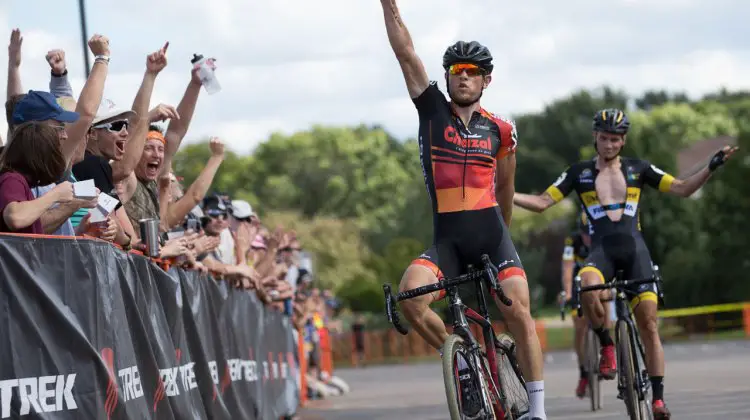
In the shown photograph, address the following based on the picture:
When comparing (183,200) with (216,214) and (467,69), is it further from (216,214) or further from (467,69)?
(467,69)

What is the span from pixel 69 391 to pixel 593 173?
6848 mm

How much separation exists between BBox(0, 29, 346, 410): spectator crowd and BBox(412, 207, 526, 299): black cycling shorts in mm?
1952

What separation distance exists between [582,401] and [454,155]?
8.81 metres

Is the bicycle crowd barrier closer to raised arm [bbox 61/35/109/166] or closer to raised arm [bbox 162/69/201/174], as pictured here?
raised arm [bbox 162/69/201/174]

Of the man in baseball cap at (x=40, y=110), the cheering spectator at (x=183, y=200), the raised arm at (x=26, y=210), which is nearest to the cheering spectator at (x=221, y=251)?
the cheering spectator at (x=183, y=200)

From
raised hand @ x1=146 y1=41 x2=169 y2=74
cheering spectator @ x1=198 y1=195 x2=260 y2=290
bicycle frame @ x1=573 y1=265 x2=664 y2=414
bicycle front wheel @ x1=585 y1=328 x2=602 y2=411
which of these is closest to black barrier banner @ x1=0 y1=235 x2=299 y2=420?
cheering spectator @ x1=198 y1=195 x2=260 y2=290

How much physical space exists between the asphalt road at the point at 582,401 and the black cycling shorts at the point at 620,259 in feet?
4.98

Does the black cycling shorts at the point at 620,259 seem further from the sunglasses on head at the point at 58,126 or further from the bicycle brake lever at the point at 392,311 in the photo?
the sunglasses on head at the point at 58,126

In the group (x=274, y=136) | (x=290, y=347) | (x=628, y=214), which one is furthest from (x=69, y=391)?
(x=274, y=136)

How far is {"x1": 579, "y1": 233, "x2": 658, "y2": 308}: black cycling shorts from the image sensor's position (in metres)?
13.2

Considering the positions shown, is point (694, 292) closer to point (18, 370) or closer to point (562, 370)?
point (562, 370)

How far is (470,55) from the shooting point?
10.2 m

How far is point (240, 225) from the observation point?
16.9 m

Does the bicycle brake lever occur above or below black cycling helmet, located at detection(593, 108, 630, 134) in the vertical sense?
below
